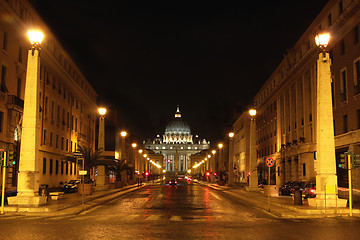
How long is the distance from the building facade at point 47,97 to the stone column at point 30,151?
5.00 feet

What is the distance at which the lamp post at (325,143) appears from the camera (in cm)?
2088

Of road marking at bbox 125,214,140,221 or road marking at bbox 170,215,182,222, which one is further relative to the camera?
road marking at bbox 125,214,140,221

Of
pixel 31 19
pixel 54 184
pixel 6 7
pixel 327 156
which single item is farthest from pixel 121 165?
pixel 327 156

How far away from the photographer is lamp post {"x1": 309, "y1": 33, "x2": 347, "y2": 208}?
20875mm

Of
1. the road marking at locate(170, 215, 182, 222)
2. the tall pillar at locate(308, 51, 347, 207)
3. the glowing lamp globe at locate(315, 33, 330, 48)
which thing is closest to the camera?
the road marking at locate(170, 215, 182, 222)

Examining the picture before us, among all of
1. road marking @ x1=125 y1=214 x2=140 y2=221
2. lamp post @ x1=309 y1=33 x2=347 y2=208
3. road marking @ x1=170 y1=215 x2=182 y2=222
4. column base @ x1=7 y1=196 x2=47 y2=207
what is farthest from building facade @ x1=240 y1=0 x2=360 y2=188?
column base @ x1=7 y1=196 x2=47 y2=207

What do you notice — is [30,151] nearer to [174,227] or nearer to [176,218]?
[176,218]

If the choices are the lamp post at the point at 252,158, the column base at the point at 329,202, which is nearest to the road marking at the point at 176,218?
the column base at the point at 329,202

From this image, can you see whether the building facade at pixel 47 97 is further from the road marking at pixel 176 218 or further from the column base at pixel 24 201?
the road marking at pixel 176 218

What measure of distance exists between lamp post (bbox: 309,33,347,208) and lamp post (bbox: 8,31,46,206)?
1292cm

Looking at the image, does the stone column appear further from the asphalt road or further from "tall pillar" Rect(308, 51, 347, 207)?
"tall pillar" Rect(308, 51, 347, 207)

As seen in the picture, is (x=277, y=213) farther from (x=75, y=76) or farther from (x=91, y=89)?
(x=91, y=89)

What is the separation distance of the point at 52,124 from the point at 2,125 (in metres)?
16.2

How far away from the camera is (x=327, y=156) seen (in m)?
21.3
